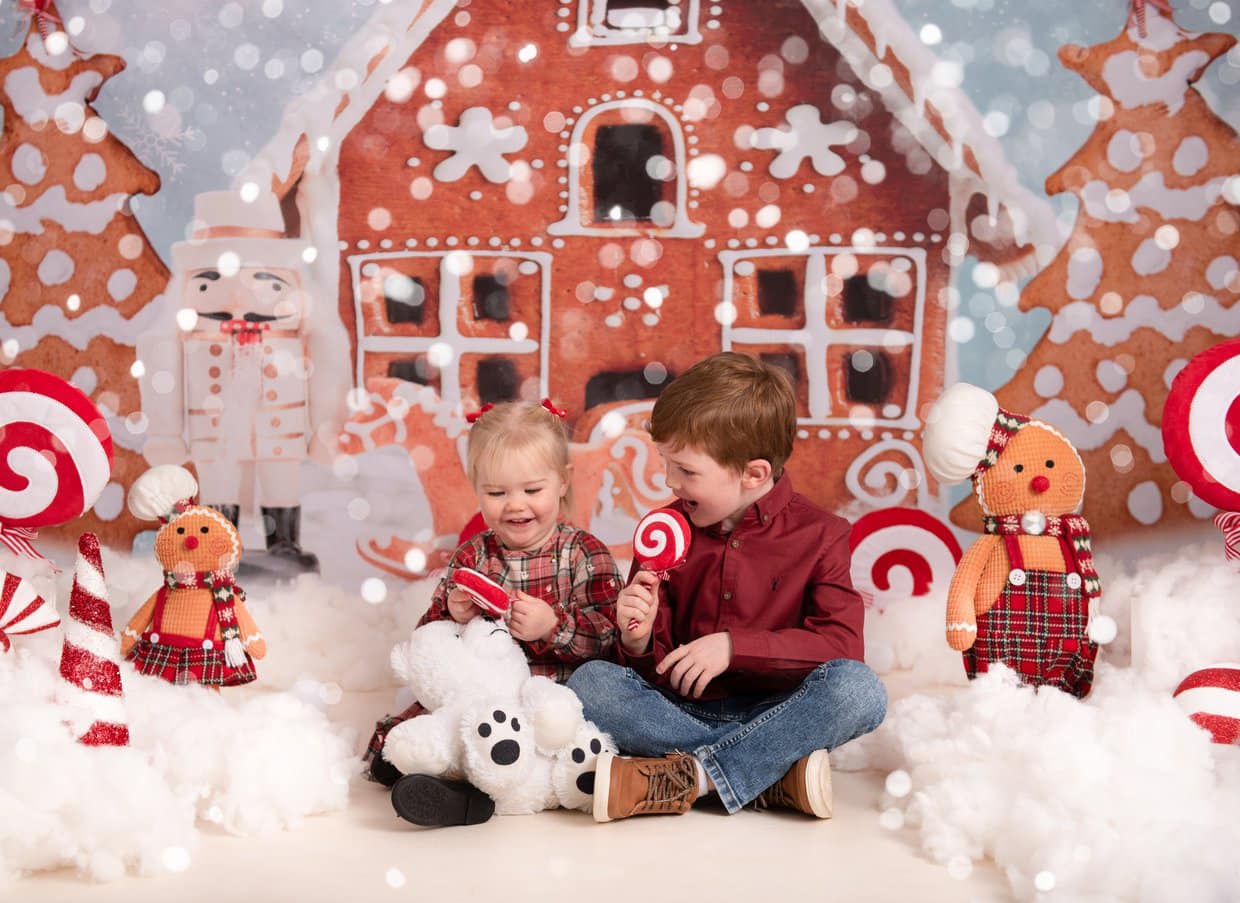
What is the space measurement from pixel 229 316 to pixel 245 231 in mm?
187

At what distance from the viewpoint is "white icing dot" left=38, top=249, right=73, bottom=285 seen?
2.62 meters

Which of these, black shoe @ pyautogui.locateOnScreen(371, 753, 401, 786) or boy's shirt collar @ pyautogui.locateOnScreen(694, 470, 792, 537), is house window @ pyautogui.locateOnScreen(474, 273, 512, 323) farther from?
black shoe @ pyautogui.locateOnScreen(371, 753, 401, 786)

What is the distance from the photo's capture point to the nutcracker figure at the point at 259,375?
8.41 ft

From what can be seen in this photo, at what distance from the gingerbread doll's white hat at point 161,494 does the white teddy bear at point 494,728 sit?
0.53m

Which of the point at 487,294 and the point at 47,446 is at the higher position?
the point at 487,294

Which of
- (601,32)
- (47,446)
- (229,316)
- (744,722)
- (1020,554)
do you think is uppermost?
(601,32)

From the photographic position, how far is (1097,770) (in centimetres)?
147

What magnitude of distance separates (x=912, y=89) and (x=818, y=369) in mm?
607

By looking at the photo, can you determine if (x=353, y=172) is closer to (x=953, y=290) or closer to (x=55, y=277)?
(x=55, y=277)

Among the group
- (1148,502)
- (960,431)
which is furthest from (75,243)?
(1148,502)

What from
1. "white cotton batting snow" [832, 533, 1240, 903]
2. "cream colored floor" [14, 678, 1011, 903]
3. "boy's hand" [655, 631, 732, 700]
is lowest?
"cream colored floor" [14, 678, 1011, 903]

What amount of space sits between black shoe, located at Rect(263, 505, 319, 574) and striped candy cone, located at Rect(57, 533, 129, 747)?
3.21ft

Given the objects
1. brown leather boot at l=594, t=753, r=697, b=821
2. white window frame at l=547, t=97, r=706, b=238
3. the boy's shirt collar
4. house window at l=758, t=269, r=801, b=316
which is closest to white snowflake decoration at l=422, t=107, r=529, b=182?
white window frame at l=547, t=97, r=706, b=238

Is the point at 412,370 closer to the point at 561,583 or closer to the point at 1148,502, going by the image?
the point at 561,583
